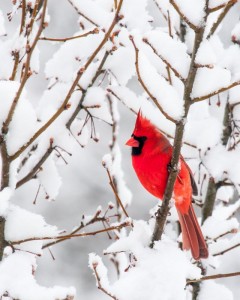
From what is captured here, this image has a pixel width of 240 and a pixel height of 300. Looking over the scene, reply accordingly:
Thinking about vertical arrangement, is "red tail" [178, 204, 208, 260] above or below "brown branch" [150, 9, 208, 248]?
above

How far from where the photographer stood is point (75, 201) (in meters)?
9.75

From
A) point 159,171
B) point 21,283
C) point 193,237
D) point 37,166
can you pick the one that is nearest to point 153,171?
point 159,171

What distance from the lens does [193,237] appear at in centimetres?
291

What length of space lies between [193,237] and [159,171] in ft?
1.15

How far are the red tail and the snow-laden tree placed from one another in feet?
0.22

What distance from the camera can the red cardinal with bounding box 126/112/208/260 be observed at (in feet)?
9.26

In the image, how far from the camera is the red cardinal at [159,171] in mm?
2822

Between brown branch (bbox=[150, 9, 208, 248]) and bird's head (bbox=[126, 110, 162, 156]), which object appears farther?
bird's head (bbox=[126, 110, 162, 156])

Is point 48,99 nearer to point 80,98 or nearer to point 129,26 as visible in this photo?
point 80,98

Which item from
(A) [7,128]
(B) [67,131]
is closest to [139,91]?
(B) [67,131]

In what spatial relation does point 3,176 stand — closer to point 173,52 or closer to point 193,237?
point 173,52

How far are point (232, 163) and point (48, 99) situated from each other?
87 cm

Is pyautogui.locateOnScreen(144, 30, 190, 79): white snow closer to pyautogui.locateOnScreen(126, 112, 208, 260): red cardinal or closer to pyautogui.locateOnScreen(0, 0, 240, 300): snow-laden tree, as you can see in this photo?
pyautogui.locateOnScreen(0, 0, 240, 300): snow-laden tree

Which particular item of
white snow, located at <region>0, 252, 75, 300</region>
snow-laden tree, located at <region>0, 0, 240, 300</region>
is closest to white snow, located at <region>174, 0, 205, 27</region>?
snow-laden tree, located at <region>0, 0, 240, 300</region>
